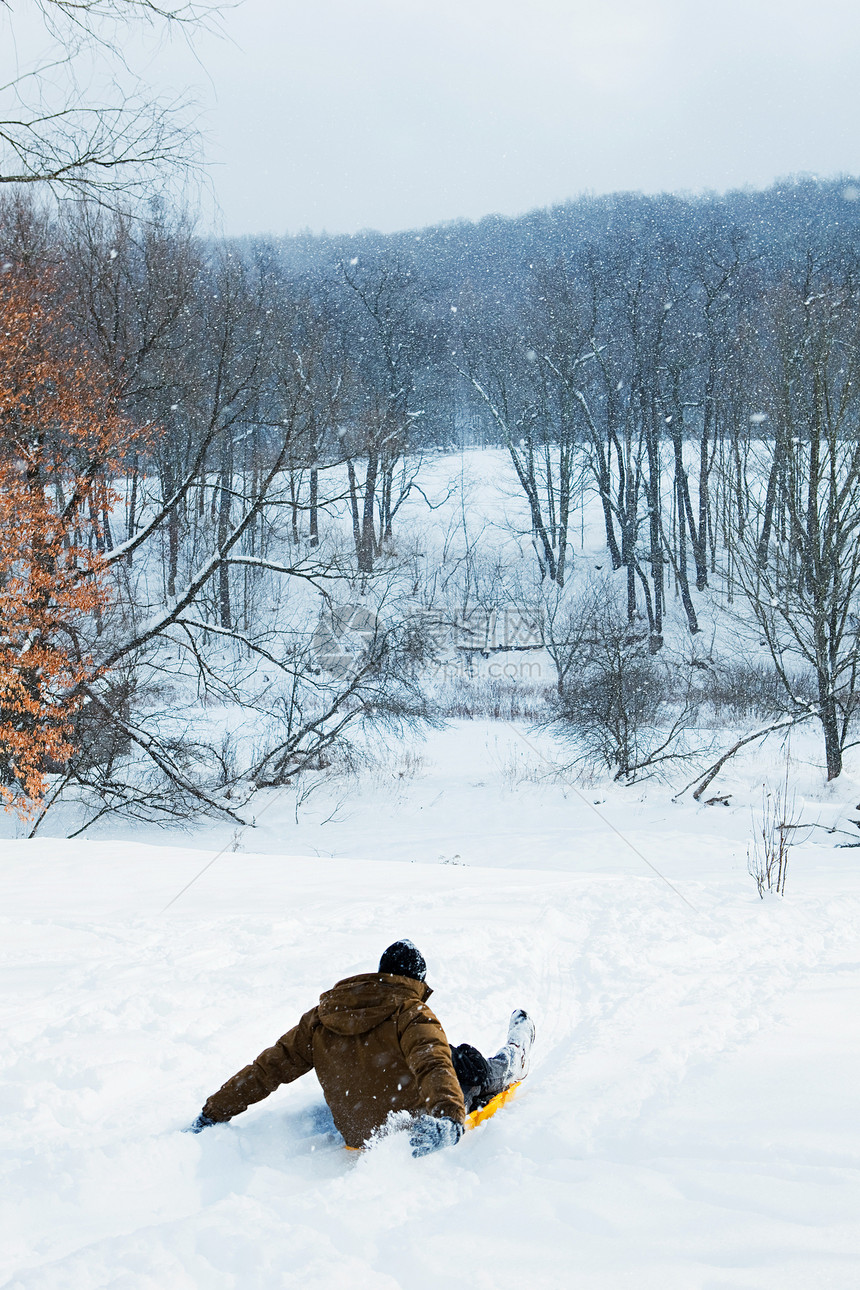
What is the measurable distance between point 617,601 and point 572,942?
2335cm

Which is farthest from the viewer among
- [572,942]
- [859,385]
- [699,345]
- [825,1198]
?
[699,345]

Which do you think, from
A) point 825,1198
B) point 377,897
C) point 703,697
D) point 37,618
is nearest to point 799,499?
point 703,697

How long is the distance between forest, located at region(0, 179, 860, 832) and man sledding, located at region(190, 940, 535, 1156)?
4.51 meters

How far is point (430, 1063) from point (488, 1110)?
58cm

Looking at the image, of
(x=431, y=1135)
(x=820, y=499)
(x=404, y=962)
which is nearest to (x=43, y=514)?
(x=404, y=962)

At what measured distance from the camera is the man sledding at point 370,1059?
9.48 feet

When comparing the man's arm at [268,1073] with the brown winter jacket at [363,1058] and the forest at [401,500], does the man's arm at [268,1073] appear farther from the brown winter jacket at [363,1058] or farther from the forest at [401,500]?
the forest at [401,500]

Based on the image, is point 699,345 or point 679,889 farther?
point 699,345

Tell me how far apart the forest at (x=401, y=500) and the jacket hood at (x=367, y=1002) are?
4483mm

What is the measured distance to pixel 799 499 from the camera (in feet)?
46.1

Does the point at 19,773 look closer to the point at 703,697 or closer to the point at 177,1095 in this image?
the point at 177,1095

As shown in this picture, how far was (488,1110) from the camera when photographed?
10.7ft

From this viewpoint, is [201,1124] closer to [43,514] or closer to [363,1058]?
[363,1058]

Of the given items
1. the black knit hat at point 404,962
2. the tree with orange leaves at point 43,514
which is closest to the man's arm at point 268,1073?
the black knit hat at point 404,962
